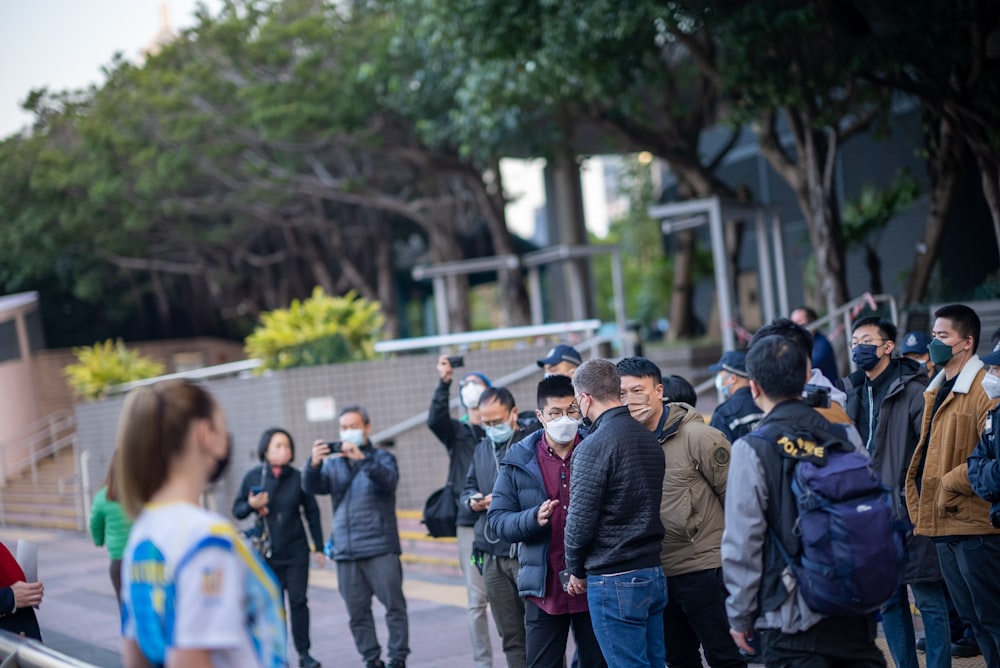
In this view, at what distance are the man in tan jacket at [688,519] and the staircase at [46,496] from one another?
16.6m

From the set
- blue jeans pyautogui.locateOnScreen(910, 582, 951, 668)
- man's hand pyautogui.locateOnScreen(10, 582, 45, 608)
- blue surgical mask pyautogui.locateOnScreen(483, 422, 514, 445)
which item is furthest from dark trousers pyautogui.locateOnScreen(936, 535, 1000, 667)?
man's hand pyautogui.locateOnScreen(10, 582, 45, 608)

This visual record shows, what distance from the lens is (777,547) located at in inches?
152

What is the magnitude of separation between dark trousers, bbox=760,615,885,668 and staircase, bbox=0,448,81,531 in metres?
18.0

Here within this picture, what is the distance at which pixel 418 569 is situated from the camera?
475 inches

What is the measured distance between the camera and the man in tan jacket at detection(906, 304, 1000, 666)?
17.3 feet

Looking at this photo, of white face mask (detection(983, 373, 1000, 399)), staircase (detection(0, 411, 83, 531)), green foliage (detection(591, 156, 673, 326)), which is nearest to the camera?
white face mask (detection(983, 373, 1000, 399))

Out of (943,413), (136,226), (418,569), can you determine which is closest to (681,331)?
(418,569)

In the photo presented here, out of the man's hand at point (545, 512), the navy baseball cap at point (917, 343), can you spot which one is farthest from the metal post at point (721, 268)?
the man's hand at point (545, 512)

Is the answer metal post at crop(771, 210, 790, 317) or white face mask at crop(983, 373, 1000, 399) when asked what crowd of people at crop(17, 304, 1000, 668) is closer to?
white face mask at crop(983, 373, 1000, 399)

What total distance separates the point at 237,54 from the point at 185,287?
1270 cm

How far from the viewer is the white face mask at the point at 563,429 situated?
5.49m

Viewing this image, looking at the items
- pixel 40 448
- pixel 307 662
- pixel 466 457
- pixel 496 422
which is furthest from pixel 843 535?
pixel 40 448

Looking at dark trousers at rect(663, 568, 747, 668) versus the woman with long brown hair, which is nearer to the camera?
the woman with long brown hair

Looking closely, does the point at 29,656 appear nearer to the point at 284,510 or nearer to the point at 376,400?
the point at 284,510
